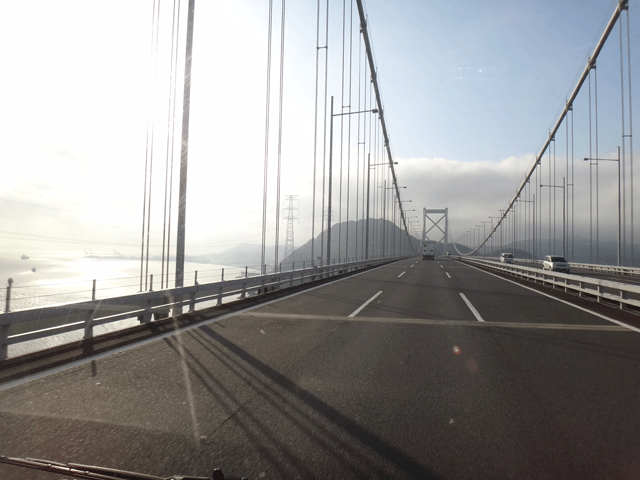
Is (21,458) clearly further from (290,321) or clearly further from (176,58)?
(176,58)

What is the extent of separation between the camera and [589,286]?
A: 18797mm

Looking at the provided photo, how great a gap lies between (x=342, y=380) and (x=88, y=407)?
8.62 ft

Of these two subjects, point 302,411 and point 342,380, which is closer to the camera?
point 302,411

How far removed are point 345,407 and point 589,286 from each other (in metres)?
19.2

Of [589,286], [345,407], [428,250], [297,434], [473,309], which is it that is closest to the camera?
[297,434]

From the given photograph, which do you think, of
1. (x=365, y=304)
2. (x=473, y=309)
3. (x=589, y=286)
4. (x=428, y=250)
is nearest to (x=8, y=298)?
(x=365, y=304)

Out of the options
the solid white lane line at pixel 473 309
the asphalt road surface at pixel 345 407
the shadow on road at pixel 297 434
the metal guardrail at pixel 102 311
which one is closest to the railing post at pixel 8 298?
the metal guardrail at pixel 102 311

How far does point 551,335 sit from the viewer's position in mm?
7566

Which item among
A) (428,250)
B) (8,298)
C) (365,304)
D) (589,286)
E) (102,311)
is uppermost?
(428,250)

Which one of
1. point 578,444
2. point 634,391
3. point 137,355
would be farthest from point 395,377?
point 137,355

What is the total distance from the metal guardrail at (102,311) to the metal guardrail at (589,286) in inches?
416

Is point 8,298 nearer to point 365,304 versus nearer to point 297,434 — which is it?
point 297,434

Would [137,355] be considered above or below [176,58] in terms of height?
below

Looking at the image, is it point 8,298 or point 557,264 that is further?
point 557,264
